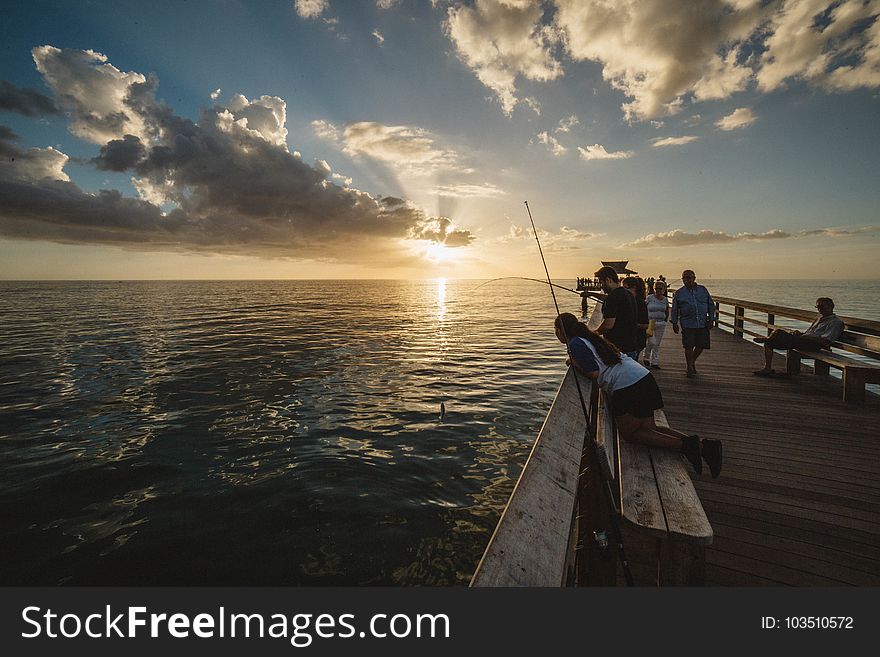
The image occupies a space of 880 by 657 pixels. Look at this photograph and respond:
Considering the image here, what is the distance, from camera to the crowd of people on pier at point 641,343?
364 centimetres

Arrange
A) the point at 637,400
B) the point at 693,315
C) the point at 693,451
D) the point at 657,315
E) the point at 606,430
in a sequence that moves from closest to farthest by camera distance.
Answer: the point at 693,451
the point at 606,430
the point at 637,400
the point at 693,315
the point at 657,315

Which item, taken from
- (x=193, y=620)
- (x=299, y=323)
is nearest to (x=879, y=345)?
(x=193, y=620)

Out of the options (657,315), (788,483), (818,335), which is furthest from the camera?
(657,315)

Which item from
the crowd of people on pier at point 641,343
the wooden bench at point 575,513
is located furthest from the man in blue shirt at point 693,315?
the wooden bench at point 575,513

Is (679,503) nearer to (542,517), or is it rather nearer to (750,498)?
(542,517)

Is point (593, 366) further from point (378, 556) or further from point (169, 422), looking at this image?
point (169, 422)

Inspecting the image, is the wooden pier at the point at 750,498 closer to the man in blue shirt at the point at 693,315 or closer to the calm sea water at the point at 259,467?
the man in blue shirt at the point at 693,315

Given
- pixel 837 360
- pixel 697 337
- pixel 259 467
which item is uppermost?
pixel 697 337

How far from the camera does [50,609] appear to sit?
235 centimetres

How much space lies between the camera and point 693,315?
8008 mm

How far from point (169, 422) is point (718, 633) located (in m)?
10.1

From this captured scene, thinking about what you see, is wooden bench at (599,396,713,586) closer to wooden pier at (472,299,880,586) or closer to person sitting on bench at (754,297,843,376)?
wooden pier at (472,299,880,586)

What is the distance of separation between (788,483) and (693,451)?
1.50 metres

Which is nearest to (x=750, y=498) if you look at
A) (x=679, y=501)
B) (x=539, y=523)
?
(x=679, y=501)
